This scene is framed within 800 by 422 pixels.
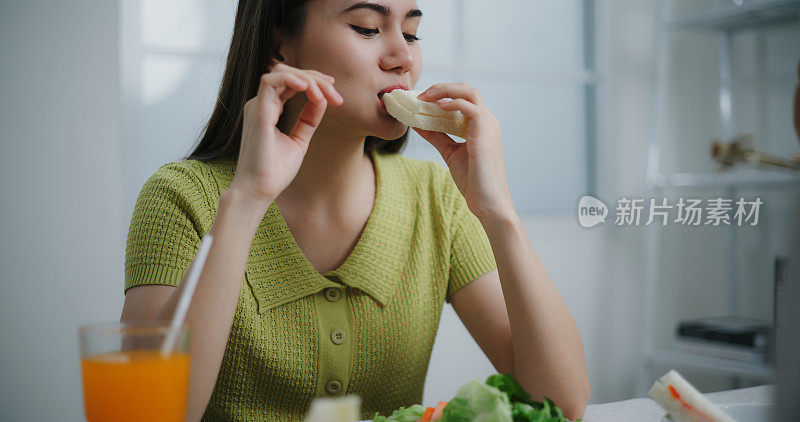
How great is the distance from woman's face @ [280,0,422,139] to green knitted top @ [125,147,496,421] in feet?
0.80

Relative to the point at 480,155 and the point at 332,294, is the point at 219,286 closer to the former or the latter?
the point at 332,294

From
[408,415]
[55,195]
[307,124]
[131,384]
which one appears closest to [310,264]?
[307,124]

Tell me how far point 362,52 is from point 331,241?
37cm

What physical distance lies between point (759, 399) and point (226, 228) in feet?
2.66

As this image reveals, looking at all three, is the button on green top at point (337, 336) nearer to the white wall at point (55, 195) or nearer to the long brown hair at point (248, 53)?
the long brown hair at point (248, 53)

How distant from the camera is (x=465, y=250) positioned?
140 centimetres

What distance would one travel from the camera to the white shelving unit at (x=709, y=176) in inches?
104

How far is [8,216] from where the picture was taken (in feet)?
6.81

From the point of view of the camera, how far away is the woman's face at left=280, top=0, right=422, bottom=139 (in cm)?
118

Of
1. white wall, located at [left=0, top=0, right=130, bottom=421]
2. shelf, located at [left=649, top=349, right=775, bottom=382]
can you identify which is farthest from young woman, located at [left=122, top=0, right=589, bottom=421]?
shelf, located at [left=649, top=349, right=775, bottom=382]

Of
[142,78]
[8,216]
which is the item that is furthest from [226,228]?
[142,78]

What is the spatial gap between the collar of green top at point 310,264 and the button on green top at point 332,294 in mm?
17

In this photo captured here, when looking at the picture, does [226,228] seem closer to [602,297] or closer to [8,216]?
[8,216]

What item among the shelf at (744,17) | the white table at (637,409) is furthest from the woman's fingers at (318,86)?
the shelf at (744,17)
